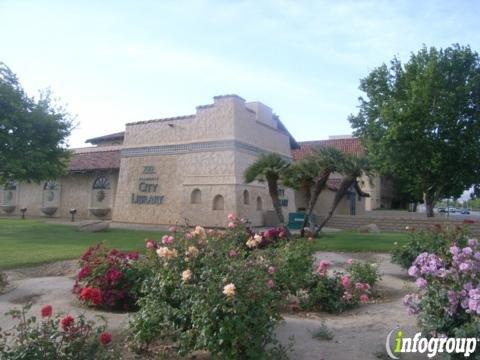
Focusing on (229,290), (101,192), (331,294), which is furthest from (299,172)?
(101,192)

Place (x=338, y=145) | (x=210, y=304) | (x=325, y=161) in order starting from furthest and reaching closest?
(x=338, y=145)
(x=325, y=161)
(x=210, y=304)

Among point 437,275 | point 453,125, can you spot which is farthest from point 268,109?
point 437,275

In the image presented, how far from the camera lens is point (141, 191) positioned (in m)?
25.2

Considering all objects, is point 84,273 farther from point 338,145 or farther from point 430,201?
point 338,145

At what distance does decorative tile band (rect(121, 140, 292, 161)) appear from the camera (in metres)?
22.7

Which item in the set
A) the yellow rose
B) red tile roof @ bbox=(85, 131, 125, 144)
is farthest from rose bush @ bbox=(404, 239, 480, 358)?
red tile roof @ bbox=(85, 131, 125, 144)

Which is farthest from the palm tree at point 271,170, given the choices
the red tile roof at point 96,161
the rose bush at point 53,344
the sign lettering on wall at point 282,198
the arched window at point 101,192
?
the arched window at point 101,192

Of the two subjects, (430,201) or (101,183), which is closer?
(101,183)

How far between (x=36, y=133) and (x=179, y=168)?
7236mm

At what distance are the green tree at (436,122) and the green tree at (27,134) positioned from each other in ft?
61.7

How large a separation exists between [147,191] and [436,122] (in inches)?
702

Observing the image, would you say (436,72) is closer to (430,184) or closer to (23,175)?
(430,184)

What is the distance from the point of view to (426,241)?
8.89 meters

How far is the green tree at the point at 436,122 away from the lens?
2709 centimetres
